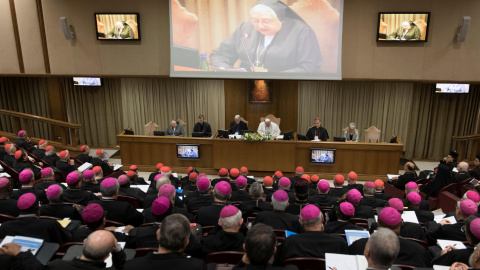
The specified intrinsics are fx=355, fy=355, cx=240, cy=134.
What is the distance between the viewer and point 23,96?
39.5 feet

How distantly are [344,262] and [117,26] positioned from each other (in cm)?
828

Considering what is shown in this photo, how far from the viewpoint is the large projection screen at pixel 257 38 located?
27.6 ft

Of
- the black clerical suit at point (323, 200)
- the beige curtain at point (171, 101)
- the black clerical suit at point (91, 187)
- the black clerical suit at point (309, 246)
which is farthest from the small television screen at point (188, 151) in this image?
the black clerical suit at point (309, 246)

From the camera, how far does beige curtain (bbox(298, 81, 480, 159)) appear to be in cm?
1029

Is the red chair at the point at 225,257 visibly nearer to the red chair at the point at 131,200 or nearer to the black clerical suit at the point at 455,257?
the black clerical suit at the point at 455,257

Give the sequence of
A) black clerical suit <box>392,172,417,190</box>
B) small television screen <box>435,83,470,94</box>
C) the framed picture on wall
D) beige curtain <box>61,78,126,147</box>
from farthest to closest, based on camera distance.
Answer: beige curtain <box>61,78,126,147</box>, the framed picture on wall, small television screen <box>435,83,470,94</box>, black clerical suit <box>392,172,417,190</box>

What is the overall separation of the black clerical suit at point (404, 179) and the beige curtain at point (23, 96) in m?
10.9

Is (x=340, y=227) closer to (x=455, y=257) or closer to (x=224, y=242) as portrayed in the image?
(x=455, y=257)

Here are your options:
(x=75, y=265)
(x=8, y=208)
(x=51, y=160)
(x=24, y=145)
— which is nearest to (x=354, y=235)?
(x=75, y=265)

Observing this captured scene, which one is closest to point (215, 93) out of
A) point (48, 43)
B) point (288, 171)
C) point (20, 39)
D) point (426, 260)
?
point (288, 171)

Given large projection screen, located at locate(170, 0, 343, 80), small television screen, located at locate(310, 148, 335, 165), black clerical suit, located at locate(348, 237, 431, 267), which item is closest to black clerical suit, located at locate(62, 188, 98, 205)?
black clerical suit, located at locate(348, 237, 431, 267)

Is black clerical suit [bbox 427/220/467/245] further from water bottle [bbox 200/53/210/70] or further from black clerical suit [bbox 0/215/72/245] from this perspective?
water bottle [bbox 200/53/210/70]

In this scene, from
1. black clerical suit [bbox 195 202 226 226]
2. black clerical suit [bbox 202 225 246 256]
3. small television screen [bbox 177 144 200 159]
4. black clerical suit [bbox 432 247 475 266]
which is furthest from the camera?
small television screen [bbox 177 144 200 159]

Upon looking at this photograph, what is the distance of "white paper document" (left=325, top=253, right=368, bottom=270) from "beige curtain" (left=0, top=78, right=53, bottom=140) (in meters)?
11.6
